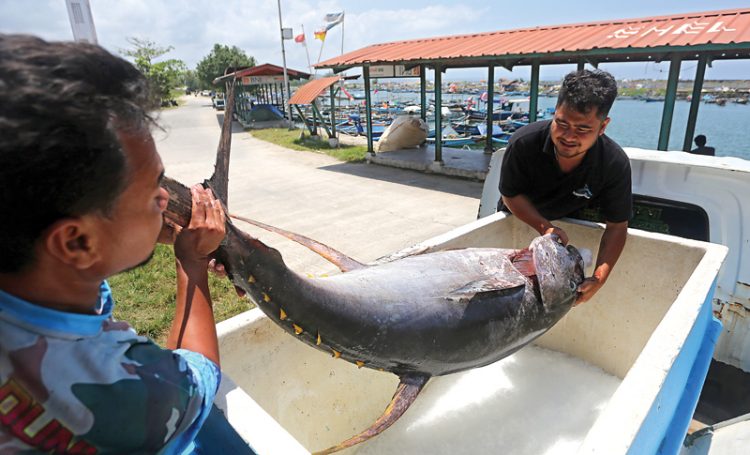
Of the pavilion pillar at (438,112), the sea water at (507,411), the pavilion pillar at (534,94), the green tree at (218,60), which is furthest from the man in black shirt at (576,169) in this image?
the green tree at (218,60)

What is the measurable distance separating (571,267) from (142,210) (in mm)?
2108

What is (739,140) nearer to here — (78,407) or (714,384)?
(714,384)

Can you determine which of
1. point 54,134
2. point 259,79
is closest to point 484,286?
point 54,134

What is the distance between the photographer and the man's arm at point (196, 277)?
1350mm

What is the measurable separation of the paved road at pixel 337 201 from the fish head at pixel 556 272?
3549 millimetres

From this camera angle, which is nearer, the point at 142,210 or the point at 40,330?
the point at 40,330

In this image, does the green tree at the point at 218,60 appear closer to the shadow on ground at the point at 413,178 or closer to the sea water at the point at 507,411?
the shadow on ground at the point at 413,178

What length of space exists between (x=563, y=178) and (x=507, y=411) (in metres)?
1.55

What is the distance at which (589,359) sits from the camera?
11.5 feet

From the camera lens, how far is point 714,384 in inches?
140

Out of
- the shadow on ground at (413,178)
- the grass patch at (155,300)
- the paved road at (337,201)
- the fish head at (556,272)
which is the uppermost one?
the fish head at (556,272)

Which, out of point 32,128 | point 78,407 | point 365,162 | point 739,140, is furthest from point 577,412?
point 739,140

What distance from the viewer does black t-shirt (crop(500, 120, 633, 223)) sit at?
290cm

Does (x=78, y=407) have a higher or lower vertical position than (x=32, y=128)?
lower
